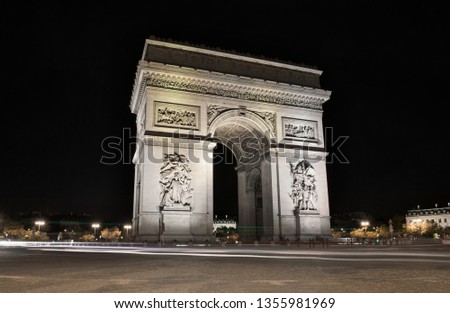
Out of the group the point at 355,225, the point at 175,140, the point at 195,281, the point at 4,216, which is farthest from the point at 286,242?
the point at 355,225

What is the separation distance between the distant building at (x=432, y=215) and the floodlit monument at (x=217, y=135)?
89.8 m

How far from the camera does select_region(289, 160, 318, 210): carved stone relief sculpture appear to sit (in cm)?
2445

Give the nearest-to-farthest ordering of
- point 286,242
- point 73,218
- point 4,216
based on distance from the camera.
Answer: point 286,242 < point 4,216 < point 73,218

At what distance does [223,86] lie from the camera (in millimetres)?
24547

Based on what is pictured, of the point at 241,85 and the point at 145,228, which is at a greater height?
the point at 241,85

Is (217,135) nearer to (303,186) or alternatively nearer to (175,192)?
(303,186)

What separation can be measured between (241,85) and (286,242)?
10.5 metres

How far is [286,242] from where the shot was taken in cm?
2228

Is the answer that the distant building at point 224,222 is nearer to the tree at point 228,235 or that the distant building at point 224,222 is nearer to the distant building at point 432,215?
the tree at point 228,235

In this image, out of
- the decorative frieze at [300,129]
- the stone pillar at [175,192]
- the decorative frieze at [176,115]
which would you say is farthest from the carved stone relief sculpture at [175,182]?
the decorative frieze at [300,129]

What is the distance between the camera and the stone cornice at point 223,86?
22844 mm
